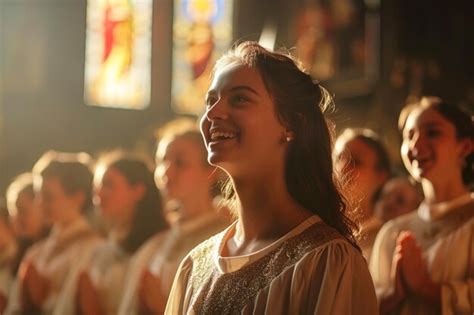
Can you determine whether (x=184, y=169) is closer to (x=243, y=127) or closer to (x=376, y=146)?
(x=376, y=146)

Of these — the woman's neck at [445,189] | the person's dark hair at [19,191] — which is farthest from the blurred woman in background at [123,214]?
the woman's neck at [445,189]

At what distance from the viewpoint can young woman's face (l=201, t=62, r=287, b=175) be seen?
8.77 feet

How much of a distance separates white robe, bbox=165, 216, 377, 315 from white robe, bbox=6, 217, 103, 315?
277 centimetres

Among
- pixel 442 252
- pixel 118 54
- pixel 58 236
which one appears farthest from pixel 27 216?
pixel 118 54

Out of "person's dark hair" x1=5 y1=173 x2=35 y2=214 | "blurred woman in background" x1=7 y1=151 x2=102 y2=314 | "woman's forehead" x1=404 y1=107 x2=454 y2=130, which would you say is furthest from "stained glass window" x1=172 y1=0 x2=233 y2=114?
"woman's forehead" x1=404 y1=107 x2=454 y2=130

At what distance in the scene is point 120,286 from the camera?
5.16m

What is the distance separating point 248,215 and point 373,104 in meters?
10.1

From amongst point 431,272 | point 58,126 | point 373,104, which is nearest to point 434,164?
point 431,272

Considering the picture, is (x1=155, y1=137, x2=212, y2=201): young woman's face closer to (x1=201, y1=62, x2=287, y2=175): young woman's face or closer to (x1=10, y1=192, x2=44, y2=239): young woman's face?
(x1=10, y1=192, x2=44, y2=239): young woman's face

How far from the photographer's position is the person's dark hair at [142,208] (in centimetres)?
516

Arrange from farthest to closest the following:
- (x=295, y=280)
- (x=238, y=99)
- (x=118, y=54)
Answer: (x=118, y=54)
(x=238, y=99)
(x=295, y=280)

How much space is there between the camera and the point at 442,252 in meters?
3.90

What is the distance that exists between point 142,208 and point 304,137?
8.18 ft

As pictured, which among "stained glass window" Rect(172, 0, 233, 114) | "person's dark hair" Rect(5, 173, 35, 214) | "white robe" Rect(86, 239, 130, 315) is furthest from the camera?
"stained glass window" Rect(172, 0, 233, 114)
